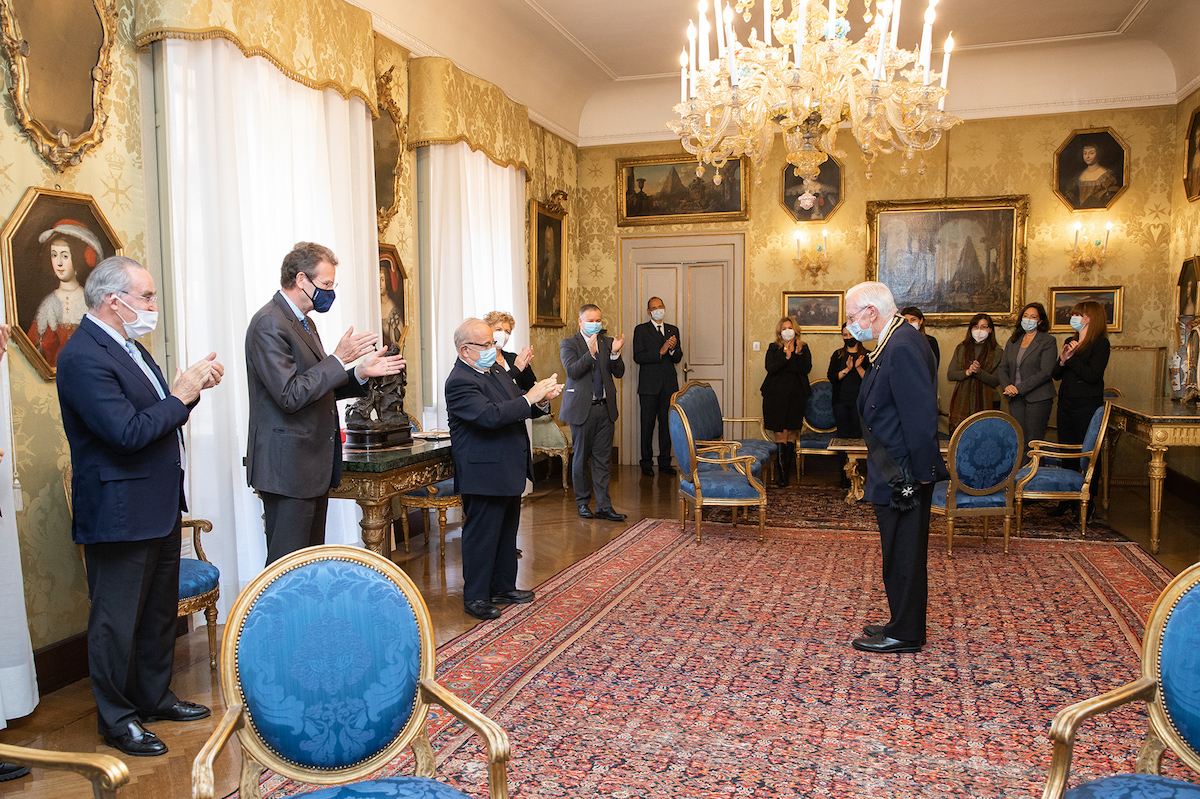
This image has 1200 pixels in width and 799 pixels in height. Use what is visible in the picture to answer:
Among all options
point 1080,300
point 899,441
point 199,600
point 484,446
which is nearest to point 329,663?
point 199,600

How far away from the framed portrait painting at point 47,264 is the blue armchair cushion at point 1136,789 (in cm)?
435

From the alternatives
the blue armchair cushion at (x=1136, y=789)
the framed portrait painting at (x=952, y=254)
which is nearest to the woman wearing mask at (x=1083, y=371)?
the framed portrait painting at (x=952, y=254)

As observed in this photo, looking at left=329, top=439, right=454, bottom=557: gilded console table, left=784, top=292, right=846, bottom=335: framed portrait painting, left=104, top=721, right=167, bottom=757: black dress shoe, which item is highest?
left=784, top=292, right=846, bottom=335: framed portrait painting

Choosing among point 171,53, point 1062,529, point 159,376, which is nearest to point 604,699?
point 159,376

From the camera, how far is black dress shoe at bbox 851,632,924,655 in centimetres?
411

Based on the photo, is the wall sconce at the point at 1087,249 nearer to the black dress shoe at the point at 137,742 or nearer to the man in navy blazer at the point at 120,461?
the man in navy blazer at the point at 120,461

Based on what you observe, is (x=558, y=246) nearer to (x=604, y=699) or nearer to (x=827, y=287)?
(x=827, y=287)

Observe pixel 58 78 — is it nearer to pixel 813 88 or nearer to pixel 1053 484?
pixel 813 88

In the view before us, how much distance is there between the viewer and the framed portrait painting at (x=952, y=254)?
9.37 m

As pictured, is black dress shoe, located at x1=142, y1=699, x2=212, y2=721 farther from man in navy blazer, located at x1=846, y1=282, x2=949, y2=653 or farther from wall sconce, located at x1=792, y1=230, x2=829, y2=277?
wall sconce, located at x1=792, y1=230, x2=829, y2=277

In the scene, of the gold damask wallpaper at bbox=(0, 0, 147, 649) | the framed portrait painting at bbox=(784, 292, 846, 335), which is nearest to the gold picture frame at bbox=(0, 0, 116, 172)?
the gold damask wallpaper at bbox=(0, 0, 147, 649)

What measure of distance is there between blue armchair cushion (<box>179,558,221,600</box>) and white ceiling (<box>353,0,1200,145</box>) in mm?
4627

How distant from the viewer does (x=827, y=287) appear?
10.0 metres

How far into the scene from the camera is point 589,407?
23.5 ft
